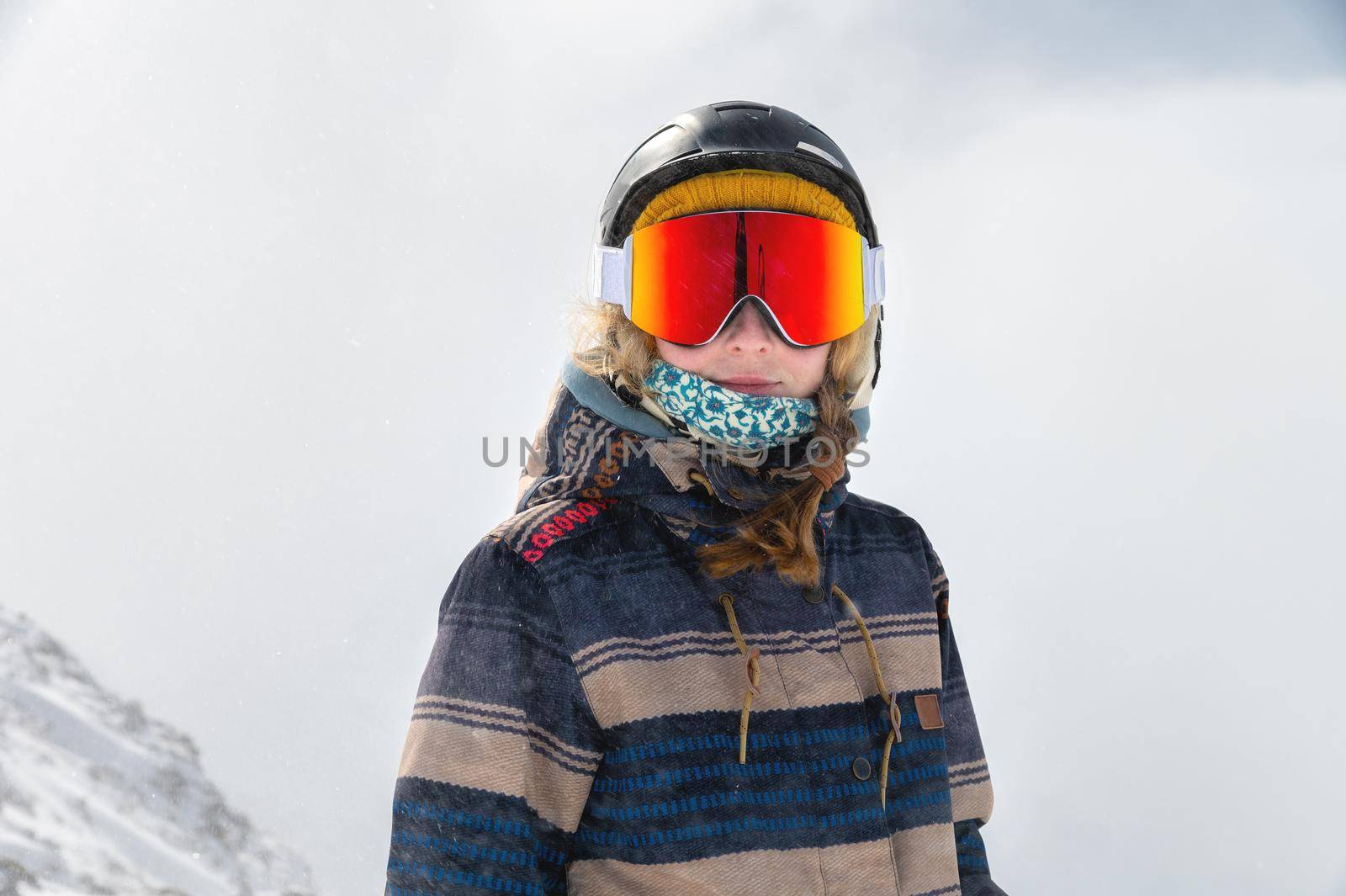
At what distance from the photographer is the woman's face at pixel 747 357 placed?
170cm

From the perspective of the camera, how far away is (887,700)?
164 cm

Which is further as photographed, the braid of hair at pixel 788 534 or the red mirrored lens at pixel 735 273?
the red mirrored lens at pixel 735 273

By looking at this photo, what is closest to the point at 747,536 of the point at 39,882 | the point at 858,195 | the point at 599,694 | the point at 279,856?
the point at 599,694

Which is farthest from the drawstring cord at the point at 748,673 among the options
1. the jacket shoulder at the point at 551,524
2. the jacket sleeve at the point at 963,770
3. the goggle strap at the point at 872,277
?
the goggle strap at the point at 872,277

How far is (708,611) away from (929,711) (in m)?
0.42

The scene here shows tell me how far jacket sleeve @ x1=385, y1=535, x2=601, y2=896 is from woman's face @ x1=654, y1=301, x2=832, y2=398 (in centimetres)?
43

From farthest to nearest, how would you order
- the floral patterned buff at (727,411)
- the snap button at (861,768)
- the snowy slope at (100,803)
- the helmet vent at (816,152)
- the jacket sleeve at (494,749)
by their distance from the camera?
the snowy slope at (100,803) → the helmet vent at (816,152) → the floral patterned buff at (727,411) → the snap button at (861,768) → the jacket sleeve at (494,749)

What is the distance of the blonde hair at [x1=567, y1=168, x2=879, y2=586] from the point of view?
62.6 inches

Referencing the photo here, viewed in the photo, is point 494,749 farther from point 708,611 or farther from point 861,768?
point 861,768

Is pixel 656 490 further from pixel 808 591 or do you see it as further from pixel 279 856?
pixel 279 856

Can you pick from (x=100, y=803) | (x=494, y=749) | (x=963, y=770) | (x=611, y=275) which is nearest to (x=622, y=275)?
(x=611, y=275)

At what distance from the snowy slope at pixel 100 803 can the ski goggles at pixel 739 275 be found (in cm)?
413

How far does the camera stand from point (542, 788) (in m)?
1.47

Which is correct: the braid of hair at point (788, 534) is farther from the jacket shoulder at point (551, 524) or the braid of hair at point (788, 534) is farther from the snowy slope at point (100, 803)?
the snowy slope at point (100, 803)
